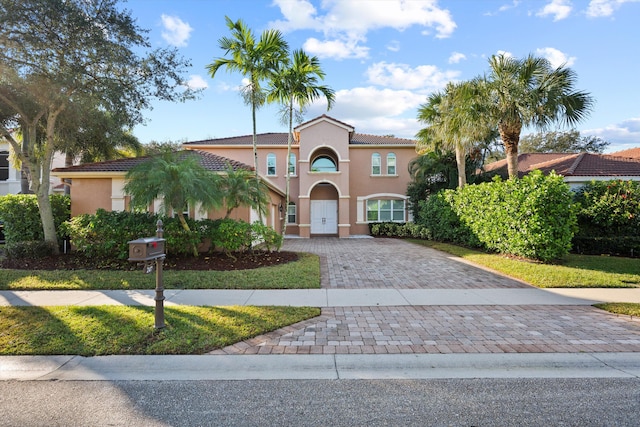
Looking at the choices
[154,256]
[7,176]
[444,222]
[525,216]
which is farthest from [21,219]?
[444,222]

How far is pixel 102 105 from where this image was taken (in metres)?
10.5

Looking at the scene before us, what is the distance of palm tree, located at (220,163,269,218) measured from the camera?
10.5m

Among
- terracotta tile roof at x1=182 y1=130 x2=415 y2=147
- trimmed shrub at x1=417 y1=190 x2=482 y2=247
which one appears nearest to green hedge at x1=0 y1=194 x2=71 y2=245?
terracotta tile roof at x1=182 y1=130 x2=415 y2=147

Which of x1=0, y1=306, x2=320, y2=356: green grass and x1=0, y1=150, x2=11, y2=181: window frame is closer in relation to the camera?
x1=0, y1=306, x2=320, y2=356: green grass

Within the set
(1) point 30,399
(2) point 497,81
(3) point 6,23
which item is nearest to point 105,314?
(1) point 30,399

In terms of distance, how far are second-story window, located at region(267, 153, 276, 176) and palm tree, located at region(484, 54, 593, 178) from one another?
46.2ft

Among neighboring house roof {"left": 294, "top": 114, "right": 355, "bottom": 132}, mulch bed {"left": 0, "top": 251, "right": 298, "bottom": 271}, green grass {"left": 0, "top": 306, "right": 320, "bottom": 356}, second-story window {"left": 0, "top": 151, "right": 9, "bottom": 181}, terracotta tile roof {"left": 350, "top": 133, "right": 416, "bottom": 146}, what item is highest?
neighboring house roof {"left": 294, "top": 114, "right": 355, "bottom": 132}

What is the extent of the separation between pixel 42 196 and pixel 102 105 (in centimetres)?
374

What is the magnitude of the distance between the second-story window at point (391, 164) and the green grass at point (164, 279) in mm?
15163

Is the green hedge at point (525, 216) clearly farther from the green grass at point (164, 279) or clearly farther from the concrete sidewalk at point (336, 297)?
the green grass at point (164, 279)

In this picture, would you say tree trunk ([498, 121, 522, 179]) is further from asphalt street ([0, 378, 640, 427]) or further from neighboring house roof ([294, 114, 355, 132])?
asphalt street ([0, 378, 640, 427])

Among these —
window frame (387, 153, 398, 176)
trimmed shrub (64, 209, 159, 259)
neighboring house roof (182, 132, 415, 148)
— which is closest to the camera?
trimmed shrub (64, 209, 159, 259)

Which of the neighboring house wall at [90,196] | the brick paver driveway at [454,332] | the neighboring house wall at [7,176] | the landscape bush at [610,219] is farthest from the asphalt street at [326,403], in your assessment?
the neighboring house wall at [7,176]

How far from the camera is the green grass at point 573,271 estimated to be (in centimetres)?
791
